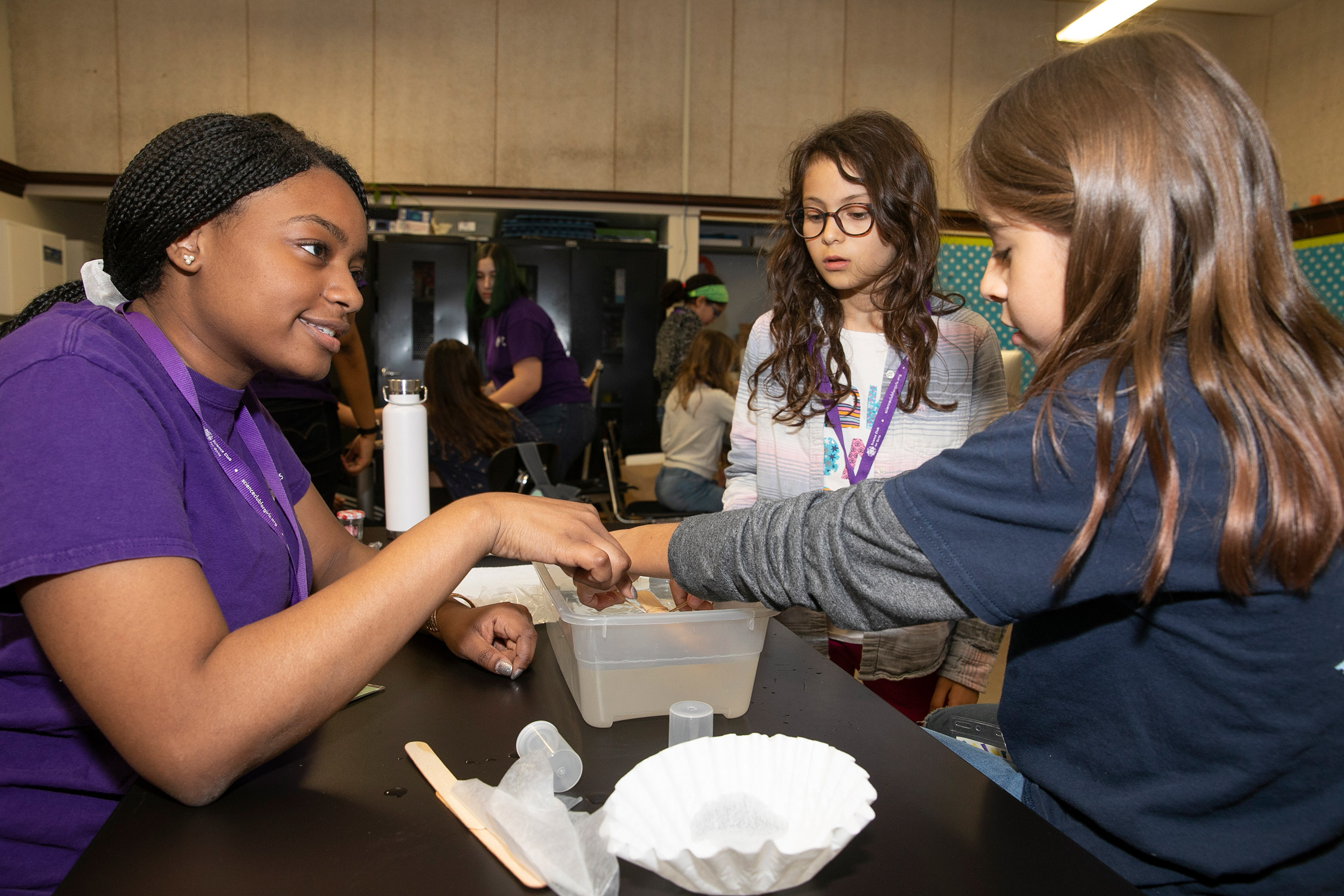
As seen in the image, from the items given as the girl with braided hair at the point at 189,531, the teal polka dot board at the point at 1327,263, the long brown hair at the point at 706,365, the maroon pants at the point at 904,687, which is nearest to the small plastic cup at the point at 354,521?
the girl with braided hair at the point at 189,531

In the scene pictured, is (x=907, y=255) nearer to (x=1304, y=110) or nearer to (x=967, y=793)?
(x=967, y=793)

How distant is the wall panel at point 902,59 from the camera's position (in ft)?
19.3

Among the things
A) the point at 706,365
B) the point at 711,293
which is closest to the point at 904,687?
the point at 706,365

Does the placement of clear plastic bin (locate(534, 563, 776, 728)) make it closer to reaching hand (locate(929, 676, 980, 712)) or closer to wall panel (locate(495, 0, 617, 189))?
reaching hand (locate(929, 676, 980, 712))

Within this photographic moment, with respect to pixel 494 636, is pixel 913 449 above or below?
above

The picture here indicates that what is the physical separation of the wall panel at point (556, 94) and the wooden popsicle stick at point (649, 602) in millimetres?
5115

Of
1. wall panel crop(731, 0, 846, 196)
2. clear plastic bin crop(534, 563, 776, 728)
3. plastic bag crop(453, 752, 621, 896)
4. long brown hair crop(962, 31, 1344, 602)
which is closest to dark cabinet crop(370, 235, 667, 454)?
wall panel crop(731, 0, 846, 196)

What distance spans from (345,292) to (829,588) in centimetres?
70

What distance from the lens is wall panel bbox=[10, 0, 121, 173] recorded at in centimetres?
530

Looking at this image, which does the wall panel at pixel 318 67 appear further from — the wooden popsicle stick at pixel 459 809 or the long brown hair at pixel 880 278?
the wooden popsicle stick at pixel 459 809

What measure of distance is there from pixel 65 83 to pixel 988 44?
640 centimetres

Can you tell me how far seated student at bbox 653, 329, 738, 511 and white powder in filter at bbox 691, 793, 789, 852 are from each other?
2853mm

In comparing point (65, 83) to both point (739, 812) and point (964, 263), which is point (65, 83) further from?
point (739, 812)

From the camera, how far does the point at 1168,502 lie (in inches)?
25.3
